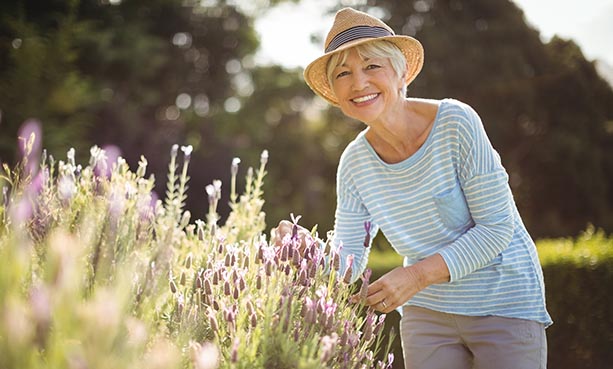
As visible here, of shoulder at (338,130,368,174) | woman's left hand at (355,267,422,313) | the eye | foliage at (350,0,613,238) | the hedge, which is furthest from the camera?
foliage at (350,0,613,238)

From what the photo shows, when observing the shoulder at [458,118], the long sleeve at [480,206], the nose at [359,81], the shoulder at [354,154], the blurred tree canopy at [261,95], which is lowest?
the long sleeve at [480,206]

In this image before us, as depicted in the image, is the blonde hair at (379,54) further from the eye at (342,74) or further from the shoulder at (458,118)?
the shoulder at (458,118)

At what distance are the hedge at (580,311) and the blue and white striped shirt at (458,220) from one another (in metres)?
3.34

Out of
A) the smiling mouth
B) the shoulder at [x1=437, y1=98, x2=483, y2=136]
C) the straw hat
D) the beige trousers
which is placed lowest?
the beige trousers

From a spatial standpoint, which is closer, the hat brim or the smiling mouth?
the smiling mouth

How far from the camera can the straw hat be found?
99.5 inches

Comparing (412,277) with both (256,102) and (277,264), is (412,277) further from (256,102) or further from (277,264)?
(256,102)

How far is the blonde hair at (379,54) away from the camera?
2518 mm

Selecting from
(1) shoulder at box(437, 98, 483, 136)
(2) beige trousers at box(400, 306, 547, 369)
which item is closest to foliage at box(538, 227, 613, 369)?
(2) beige trousers at box(400, 306, 547, 369)

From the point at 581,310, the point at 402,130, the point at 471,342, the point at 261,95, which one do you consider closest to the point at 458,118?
the point at 402,130

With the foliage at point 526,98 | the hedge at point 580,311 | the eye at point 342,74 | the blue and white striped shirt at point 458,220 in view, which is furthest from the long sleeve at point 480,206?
the foliage at point 526,98

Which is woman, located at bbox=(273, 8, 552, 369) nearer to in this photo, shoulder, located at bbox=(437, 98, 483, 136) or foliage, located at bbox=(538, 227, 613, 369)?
shoulder, located at bbox=(437, 98, 483, 136)

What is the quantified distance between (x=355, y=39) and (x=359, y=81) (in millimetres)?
173

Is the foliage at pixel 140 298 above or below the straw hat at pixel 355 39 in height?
below
